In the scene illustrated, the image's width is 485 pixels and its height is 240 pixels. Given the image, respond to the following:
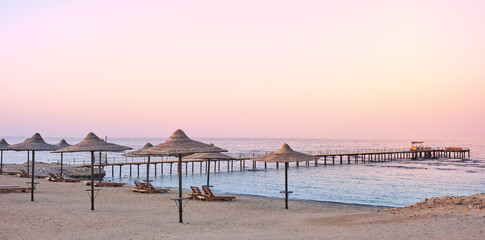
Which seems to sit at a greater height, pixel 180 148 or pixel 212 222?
pixel 180 148

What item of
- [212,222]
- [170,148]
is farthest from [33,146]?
[212,222]

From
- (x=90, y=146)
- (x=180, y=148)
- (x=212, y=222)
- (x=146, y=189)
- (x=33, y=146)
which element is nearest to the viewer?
(x=180, y=148)

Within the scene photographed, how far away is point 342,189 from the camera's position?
30.8 m

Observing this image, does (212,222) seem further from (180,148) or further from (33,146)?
(33,146)

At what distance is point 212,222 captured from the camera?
12180mm

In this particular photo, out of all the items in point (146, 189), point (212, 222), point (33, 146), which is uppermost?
point (33, 146)

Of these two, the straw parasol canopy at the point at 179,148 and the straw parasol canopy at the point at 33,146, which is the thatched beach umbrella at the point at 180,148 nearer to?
the straw parasol canopy at the point at 179,148

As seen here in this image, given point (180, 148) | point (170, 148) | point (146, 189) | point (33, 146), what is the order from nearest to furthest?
1. point (180, 148)
2. point (170, 148)
3. point (33, 146)
4. point (146, 189)

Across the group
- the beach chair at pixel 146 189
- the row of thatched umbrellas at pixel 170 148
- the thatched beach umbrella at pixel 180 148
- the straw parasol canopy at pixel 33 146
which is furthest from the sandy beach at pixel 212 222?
the beach chair at pixel 146 189

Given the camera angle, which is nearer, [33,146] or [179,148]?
[179,148]

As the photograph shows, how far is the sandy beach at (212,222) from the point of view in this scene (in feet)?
32.7

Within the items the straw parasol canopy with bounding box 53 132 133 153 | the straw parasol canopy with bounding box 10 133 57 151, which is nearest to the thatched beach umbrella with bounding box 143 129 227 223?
the straw parasol canopy with bounding box 53 132 133 153

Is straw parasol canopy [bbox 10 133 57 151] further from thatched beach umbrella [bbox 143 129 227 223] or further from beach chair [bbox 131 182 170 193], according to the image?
thatched beach umbrella [bbox 143 129 227 223]

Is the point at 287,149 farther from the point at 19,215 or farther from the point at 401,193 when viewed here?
the point at 401,193
